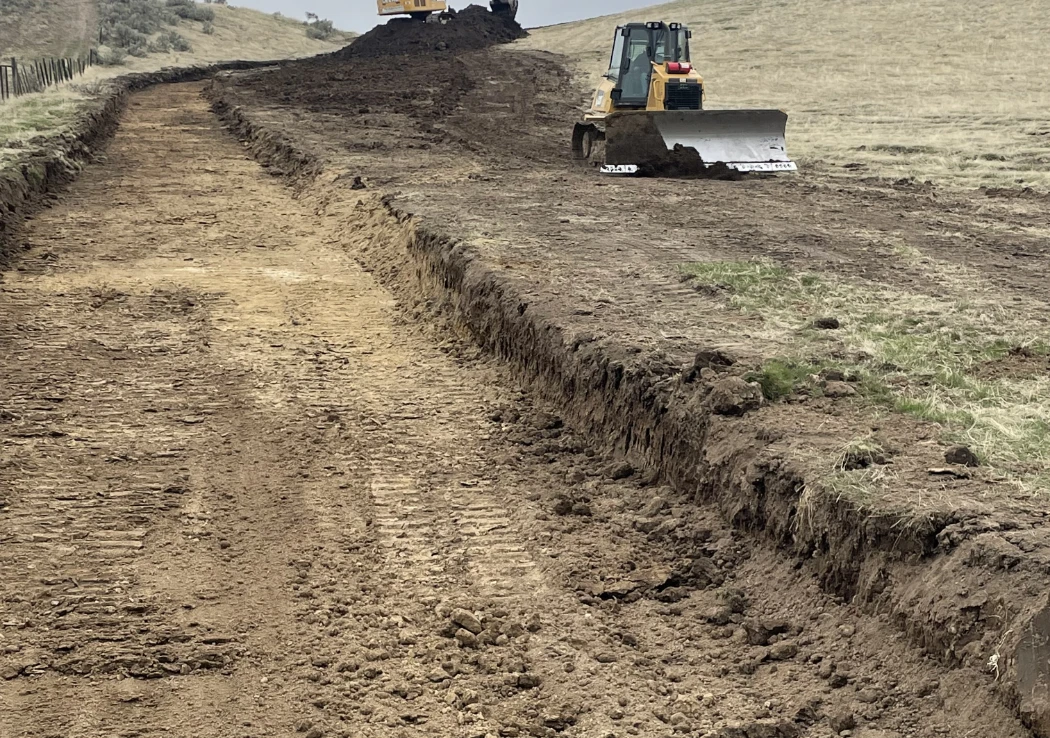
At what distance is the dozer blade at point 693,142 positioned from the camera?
1722cm

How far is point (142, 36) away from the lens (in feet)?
174

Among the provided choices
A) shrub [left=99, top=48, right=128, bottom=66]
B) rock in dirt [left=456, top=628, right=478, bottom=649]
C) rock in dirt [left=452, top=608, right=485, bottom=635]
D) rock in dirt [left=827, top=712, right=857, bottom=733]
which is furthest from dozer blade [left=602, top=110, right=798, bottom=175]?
shrub [left=99, top=48, right=128, bottom=66]

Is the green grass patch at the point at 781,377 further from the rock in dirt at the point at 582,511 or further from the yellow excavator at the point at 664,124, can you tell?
the yellow excavator at the point at 664,124

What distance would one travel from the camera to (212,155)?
70.1 ft

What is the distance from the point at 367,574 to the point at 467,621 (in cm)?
71

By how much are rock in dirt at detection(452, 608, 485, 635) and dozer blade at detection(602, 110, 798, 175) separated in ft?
43.0

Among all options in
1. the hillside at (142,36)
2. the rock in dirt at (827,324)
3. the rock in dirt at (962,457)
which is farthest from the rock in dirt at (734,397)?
the hillside at (142,36)

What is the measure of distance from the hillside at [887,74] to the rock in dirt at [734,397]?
12.3 m

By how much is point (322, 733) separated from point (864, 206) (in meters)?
11.9

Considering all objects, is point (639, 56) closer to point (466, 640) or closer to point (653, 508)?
point (653, 508)

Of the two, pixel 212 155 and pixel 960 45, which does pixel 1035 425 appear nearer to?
pixel 212 155

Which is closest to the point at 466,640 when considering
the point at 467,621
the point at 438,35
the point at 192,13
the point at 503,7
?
the point at 467,621

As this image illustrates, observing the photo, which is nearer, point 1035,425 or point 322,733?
point 322,733

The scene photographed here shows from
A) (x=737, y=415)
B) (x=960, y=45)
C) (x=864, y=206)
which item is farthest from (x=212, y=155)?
(x=960, y=45)
